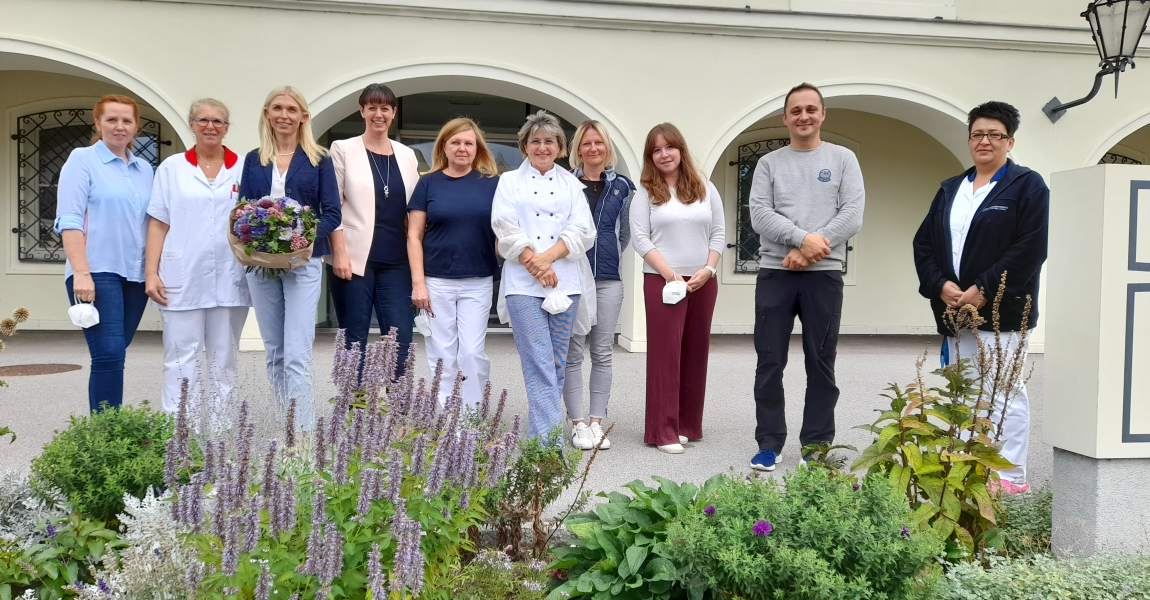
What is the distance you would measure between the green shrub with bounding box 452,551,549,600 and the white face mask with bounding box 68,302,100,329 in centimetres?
258

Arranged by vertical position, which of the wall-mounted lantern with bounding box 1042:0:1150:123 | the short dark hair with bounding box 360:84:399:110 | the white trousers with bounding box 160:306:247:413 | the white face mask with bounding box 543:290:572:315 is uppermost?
the wall-mounted lantern with bounding box 1042:0:1150:123

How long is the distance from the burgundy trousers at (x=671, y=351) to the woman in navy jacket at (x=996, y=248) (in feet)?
4.23

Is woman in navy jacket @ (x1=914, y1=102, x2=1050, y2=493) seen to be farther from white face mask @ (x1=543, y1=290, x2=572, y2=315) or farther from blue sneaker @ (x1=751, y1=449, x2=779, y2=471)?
white face mask @ (x1=543, y1=290, x2=572, y2=315)

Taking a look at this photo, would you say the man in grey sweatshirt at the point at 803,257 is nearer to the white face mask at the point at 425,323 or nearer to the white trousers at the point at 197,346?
the white face mask at the point at 425,323

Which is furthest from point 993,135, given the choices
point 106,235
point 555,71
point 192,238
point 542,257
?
point 555,71

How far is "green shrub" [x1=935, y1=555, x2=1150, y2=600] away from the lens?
2.39 m

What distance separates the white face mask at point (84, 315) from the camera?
4.02m

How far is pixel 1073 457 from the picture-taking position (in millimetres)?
2896

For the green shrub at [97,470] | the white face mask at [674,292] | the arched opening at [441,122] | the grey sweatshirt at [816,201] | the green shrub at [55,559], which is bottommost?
the green shrub at [55,559]

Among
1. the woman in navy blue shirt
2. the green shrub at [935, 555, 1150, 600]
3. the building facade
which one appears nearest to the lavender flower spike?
the green shrub at [935, 555, 1150, 600]

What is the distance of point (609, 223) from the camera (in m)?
5.00

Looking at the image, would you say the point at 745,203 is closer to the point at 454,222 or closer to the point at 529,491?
the point at 454,222

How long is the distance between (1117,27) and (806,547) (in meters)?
7.77

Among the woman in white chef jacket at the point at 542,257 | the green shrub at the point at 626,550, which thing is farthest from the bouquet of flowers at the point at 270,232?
the green shrub at the point at 626,550
